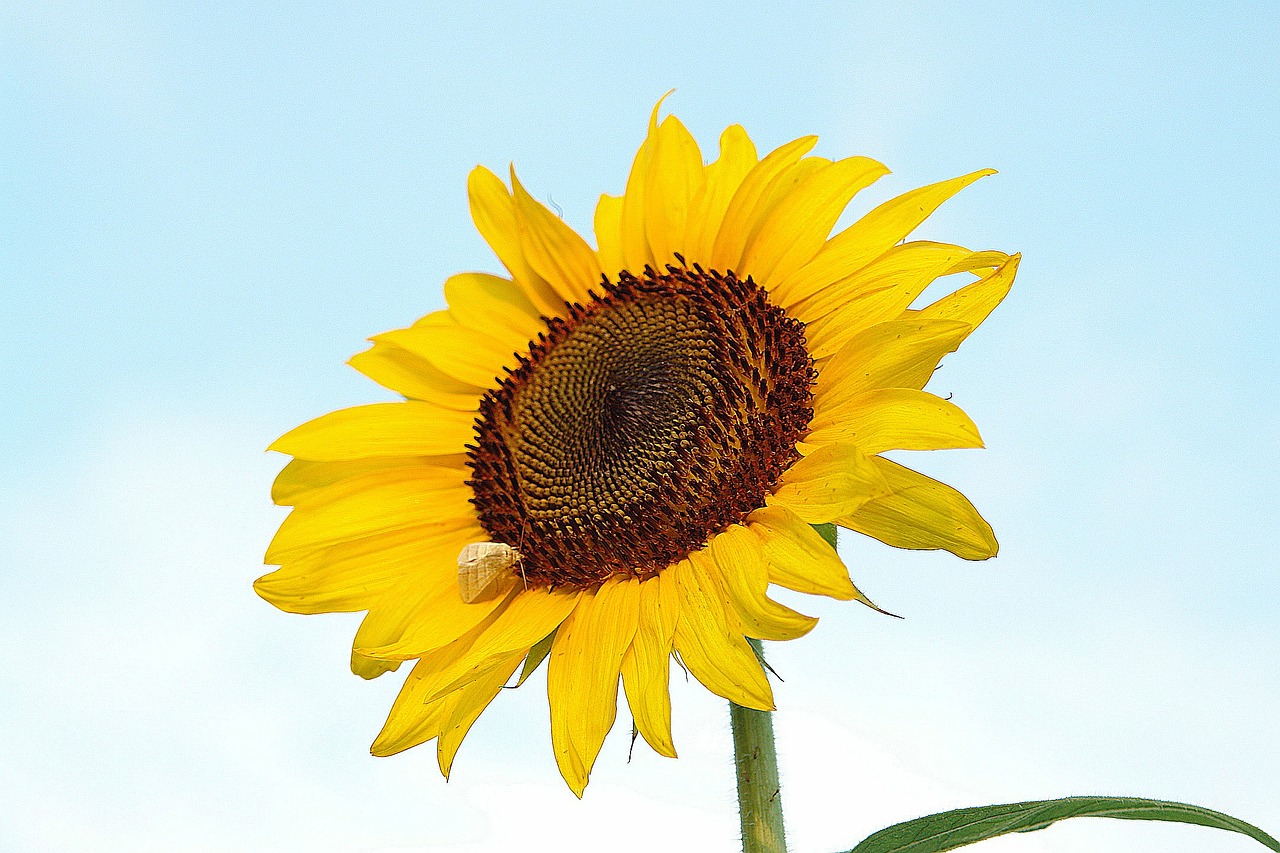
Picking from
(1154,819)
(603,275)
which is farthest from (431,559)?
(1154,819)

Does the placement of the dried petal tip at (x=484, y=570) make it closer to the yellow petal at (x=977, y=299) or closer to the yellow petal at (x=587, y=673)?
the yellow petal at (x=587, y=673)

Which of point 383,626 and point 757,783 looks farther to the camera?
point 383,626

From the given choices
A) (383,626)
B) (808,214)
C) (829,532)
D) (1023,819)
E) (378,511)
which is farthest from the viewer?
(378,511)

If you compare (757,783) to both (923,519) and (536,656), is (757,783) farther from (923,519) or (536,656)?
(923,519)

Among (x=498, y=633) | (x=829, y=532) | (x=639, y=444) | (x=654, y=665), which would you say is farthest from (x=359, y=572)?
(x=829, y=532)

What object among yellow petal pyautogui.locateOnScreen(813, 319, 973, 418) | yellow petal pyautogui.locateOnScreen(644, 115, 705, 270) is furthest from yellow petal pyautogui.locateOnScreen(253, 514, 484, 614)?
yellow petal pyautogui.locateOnScreen(813, 319, 973, 418)

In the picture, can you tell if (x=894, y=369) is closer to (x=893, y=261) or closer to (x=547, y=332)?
(x=893, y=261)

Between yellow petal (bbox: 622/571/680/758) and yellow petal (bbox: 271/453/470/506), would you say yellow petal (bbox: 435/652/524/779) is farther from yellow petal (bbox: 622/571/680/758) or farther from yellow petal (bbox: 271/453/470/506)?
yellow petal (bbox: 271/453/470/506)
